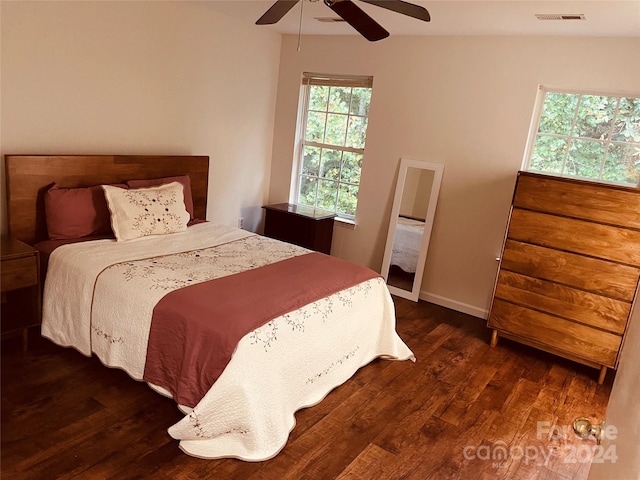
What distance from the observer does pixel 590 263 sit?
3.12m

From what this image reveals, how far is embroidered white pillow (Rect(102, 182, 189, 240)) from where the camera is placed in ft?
10.3

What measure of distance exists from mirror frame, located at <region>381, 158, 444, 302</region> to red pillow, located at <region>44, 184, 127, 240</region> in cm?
235

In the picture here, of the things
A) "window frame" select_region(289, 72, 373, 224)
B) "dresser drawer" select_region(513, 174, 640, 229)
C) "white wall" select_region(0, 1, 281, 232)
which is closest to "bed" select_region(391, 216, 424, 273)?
"window frame" select_region(289, 72, 373, 224)

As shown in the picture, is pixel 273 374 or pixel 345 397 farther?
pixel 345 397

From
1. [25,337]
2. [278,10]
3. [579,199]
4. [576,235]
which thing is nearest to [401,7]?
[278,10]

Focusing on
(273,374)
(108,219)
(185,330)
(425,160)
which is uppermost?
(425,160)

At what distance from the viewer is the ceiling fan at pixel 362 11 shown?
2.10 meters

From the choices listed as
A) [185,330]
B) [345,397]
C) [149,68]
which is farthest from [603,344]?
[149,68]

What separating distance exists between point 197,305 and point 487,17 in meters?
2.58

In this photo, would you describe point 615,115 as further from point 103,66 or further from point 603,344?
point 103,66

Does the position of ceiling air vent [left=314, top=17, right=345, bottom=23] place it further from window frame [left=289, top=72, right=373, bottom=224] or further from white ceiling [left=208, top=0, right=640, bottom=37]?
window frame [left=289, top=72, right=373, bottom=224]

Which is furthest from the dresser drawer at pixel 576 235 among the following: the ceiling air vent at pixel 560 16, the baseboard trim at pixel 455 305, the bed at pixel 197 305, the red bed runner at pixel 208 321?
the red bed runner at pixel 208 321

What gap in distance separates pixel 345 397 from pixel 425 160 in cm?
227

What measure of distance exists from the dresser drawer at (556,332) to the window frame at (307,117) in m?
1.71
